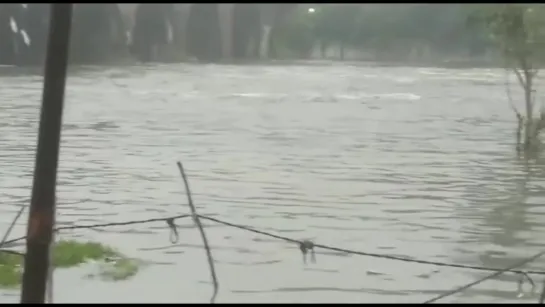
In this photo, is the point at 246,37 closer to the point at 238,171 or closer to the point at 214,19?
the point at 214,19

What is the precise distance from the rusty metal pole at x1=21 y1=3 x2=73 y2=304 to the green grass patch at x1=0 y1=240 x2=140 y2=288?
546mm

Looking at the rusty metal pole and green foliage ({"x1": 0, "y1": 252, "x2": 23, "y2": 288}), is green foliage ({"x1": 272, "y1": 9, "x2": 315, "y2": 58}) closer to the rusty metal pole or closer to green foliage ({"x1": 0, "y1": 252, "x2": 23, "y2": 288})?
the rusty metal pole

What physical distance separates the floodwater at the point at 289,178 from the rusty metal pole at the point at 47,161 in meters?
0.19

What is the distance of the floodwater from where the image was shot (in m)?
2.73

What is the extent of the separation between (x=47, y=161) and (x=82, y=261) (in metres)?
1.19

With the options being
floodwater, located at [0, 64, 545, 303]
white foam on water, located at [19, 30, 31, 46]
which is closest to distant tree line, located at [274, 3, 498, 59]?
floodwater, located at [0, 64, 545, 303]

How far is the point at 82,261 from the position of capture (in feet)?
8.83

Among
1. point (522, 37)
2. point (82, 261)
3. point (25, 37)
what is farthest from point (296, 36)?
point (522, 37)

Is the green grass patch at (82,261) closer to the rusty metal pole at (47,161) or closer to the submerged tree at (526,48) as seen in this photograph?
the rusty metal pole at (47,161)

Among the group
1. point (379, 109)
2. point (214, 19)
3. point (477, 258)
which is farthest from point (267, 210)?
point (379, 109)

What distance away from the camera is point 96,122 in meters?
7.09

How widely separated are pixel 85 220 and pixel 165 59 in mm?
1551

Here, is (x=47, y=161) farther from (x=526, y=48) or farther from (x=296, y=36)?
(x=526, y=48)

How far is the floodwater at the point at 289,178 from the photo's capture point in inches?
107
